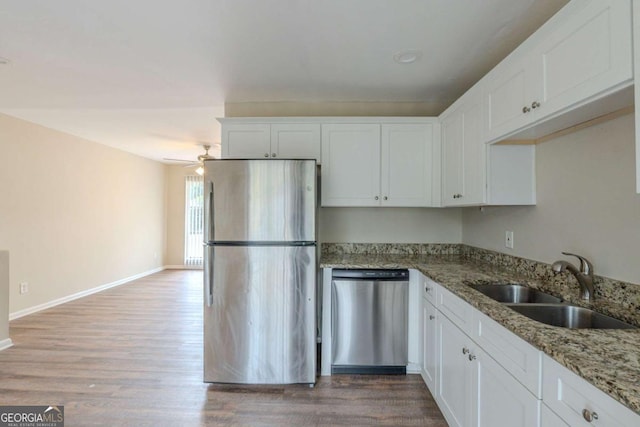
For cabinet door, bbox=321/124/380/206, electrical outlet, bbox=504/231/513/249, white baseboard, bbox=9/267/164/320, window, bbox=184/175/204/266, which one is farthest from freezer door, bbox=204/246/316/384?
window, bbox=184/175/204/266

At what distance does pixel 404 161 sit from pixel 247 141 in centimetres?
143

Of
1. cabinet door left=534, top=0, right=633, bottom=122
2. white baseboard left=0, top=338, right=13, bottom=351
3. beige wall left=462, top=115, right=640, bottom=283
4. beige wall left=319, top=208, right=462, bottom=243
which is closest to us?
cabinet door left=534, top=0, right=633, bottom=122

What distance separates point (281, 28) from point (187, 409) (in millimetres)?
2555

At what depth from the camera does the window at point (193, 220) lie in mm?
7113

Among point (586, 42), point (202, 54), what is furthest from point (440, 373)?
point (202, 54)

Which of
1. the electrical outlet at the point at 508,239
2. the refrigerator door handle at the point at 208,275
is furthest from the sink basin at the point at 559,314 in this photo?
the refrigerator door handle at the point at 208,275

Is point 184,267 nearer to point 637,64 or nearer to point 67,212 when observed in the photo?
point 67,212

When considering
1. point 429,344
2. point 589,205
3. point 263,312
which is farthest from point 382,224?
point 589,205

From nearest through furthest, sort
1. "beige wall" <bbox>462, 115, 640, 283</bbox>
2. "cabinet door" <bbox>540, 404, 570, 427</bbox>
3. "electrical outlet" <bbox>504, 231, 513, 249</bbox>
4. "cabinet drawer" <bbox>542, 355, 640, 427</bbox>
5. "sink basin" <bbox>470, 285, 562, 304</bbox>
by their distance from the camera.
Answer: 1. "cabinet drawer" <bbox>542, 355, 640, 427</bbox>
2. "cabinet door" <bbox>540, 404, 570, 427</bbox>
3. "beige wall" <bbox>462, 115, 640, 283</bbox>
4. "sink basin" <bbox>470, 285, 562, 304</bbox>
5. "electrical outlet" <bbox>504, 231, 513, 249</bbox>

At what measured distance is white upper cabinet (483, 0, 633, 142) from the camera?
1.07 m

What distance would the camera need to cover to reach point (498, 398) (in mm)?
1274

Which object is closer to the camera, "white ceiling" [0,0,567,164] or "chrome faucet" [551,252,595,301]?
"chrome faucet" [551,252,595,301]

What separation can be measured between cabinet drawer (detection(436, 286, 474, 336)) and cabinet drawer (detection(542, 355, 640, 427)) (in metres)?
0.55

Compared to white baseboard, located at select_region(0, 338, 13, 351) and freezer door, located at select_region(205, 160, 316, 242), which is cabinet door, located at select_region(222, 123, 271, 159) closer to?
freezer door, located at select_region(205, 160, 316, 242)
